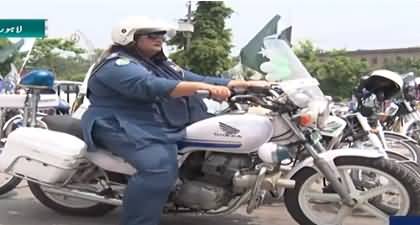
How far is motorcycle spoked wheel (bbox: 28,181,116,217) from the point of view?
4.54m

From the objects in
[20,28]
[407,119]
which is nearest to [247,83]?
[407,119]

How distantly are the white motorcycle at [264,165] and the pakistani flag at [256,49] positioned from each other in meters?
0.09

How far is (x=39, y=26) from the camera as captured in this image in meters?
16.0

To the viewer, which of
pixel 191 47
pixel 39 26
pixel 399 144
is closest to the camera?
pixel 399 144

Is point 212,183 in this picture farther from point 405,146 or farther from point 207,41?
point 207,41

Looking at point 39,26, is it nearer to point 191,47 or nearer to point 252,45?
point 191,47

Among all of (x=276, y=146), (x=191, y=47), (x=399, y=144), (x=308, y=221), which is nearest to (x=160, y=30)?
(x=276, y=146)

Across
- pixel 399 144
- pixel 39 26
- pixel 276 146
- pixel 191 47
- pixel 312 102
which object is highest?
pixel 312 102

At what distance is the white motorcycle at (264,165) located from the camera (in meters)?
3.74

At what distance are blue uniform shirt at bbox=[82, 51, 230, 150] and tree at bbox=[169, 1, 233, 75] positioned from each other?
1974cm

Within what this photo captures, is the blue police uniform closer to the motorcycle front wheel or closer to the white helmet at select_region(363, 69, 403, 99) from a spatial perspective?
the motorcycle front wheel

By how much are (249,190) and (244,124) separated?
15.4 inches

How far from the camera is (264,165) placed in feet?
→ 12.5

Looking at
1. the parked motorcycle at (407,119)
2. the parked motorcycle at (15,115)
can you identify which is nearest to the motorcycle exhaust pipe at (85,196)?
the parked motorcycle at (15,115)
